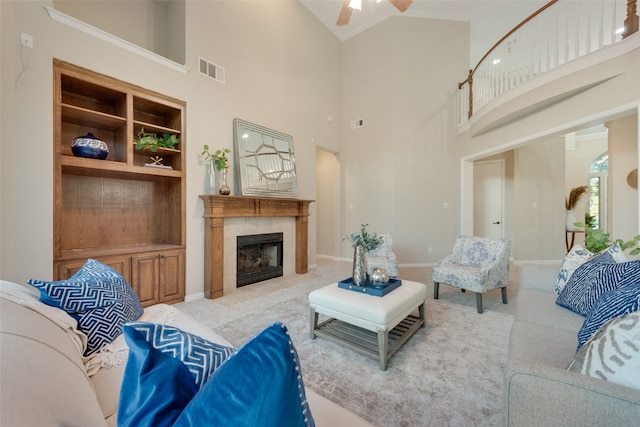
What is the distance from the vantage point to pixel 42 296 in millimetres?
1146

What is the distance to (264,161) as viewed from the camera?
408 centimetres

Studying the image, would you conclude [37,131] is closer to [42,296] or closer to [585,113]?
[42,296]

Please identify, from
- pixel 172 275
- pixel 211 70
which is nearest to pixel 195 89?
pixel 211 70

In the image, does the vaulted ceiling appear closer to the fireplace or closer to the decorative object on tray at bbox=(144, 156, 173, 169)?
the decorative object on tray at bbox=(144, 156, 173, 169)

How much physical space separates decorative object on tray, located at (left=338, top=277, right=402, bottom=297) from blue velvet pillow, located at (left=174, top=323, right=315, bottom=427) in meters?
1.73

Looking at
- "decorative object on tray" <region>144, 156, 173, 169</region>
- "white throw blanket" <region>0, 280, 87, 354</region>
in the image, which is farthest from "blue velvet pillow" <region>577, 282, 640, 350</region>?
"decorative object on tray" <region>144, 156, 173, 169</region>

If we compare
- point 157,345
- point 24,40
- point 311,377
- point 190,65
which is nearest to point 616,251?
point 311,377

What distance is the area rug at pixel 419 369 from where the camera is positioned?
1.45 meters

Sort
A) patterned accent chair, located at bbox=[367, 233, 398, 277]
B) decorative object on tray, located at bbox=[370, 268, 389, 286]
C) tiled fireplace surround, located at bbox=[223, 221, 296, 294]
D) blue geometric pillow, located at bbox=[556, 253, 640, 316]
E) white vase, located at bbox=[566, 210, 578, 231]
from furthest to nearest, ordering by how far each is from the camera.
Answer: white vase, located at bbox=[566, 210, 578, 231] → patterned accent chair, located at bbox=[367, 233, 398, 277] → tiled fireplace surround, located at bbox=[223, 221, 296, 294] → decorative object on tray, located at bbox=[370, 268, 389, 286] → blue geometric pillow, located at bbox=[556, 253, 640, 316]

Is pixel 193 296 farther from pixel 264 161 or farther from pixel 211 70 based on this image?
pixel 211 70

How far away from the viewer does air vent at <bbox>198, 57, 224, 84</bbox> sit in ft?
11.1

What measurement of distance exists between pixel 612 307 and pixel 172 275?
11.8ft

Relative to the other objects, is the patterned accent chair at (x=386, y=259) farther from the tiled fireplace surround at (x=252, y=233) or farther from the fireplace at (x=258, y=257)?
the fireplace at (x=258, y=257)

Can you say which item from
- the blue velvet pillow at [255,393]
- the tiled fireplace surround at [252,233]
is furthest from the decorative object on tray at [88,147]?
the blue velvet pillow at [255,393]
